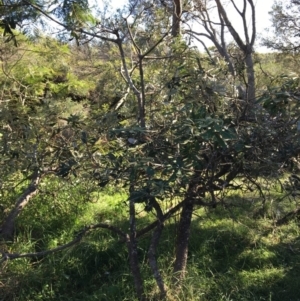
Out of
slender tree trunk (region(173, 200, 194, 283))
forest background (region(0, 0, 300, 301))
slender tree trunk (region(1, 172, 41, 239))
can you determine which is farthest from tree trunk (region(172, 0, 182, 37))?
slender tree trunk (region(1, 172, 41, 239))

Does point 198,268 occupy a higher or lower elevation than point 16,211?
lower

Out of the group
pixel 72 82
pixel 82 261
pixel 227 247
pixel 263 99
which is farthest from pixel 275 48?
pixel 263 99

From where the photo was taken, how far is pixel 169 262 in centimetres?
383

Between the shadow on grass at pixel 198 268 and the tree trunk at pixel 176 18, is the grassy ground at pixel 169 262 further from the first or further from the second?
the tree trunk at pixel 176 18

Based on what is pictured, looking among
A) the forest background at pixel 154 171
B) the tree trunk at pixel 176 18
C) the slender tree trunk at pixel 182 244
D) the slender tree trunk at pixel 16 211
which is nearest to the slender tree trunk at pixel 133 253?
the forest background at pixel 154 171

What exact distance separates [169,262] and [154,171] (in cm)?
186

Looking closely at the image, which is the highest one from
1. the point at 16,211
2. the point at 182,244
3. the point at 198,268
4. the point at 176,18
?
the point at 176,18

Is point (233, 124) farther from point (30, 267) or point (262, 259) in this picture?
point (30, 267)

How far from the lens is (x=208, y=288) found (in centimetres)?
354

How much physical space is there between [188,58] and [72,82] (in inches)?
211

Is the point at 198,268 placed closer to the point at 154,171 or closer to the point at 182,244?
the point at 182,244

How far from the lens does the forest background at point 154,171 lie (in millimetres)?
2432

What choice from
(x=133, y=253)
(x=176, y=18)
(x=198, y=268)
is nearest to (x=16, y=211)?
(x=133, y=253)

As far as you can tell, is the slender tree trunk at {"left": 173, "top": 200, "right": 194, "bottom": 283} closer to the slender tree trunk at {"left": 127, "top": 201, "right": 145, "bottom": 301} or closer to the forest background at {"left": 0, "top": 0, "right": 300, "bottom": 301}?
the forest background at {"left": 0, "top": 0, "right": 300, "bottom": 301}
